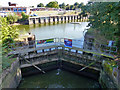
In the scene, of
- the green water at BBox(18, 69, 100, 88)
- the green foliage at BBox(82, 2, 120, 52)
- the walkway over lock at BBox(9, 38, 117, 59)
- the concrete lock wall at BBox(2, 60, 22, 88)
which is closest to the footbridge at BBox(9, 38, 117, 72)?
the walkway over lock at BBox(9, 38, 117, 59)

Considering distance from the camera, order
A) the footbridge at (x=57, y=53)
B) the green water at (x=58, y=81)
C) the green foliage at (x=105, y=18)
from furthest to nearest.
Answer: the footbridge at (x=57, y=53), the green water at (x=58, y=81), the green foliage at (x=105, y=18)

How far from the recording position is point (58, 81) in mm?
12406

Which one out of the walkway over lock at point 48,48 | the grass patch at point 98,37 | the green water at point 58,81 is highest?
the grass patch at point 98,37

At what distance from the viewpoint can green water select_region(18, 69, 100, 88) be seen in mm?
11734

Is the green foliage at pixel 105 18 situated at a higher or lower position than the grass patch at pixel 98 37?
higher

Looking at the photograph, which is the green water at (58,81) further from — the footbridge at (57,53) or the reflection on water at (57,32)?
the reflection on water at (57,32)

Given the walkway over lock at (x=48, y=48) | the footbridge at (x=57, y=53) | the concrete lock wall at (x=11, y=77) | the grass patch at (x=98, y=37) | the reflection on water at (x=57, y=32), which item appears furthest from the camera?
the reflection on water at (x=57, y=32)

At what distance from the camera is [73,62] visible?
1359 cm

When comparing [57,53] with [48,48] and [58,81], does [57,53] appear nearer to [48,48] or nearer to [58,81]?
[48,48]

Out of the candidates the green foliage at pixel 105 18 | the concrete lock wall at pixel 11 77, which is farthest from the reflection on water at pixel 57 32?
the green foliage at pixel 105 18

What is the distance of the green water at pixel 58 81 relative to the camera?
11.7 meters

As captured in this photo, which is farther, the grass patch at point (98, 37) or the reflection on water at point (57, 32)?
the reflection on water at point (57, 32)

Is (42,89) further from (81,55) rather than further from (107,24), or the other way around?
(107,24)

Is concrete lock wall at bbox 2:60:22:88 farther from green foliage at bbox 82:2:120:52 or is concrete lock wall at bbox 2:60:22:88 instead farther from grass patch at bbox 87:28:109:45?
grass patch at bbox 87:28:109:45
